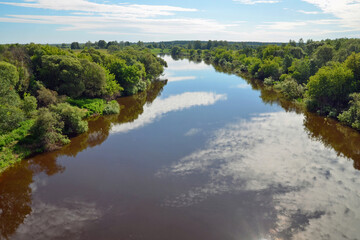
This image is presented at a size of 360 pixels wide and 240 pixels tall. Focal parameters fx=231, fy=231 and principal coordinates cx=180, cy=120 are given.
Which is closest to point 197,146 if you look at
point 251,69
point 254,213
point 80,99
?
point 254,213

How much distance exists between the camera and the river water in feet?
52.5

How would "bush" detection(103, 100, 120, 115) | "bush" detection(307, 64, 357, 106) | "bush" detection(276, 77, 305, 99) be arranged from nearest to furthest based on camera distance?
"bush" detection(307, 64, 357, 106)
"bush" detection(103, 100, 120, 115)
"bush" detection(276, 77, 305, 99)

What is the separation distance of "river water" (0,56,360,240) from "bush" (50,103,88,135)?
1322 mm

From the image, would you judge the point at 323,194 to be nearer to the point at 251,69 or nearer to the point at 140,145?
the point at 140,145

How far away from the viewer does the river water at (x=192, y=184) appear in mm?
16000

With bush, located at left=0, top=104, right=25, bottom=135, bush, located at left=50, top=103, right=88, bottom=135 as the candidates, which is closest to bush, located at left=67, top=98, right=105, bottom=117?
bush, located at left=50, top=103, right=88, bottom=135

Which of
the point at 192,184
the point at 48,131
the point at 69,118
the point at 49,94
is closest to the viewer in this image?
the point at 192,184

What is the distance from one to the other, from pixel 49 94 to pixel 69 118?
29.1ft

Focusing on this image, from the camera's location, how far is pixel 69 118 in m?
30.2

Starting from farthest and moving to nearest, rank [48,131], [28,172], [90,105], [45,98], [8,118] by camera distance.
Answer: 1. [90,105]
2. [45,98]
3. [48,131]
4. [8,118]
5. [28,172]

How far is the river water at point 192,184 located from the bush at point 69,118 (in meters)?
1.32

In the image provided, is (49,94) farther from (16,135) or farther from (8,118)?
(16,135)

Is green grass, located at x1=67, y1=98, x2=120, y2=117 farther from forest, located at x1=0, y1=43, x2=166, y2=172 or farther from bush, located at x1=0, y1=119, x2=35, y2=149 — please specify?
bush, located at x1=0, y1=119, x2=35, y2=149

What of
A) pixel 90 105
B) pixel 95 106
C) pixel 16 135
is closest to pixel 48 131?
pixel 16 135
